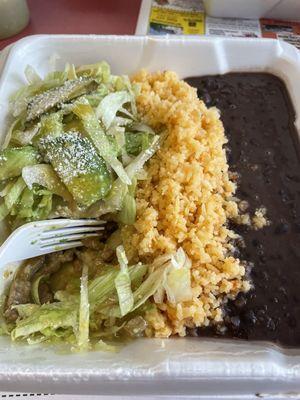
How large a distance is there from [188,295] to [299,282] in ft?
0.96

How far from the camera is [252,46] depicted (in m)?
1.68

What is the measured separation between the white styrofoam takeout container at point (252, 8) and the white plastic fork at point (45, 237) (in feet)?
4.48

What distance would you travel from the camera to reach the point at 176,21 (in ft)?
7.02

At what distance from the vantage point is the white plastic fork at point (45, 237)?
1.17 metres

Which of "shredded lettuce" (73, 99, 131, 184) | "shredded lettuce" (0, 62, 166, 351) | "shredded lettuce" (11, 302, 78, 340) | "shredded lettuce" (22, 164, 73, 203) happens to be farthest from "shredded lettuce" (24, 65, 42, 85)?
"shredded lettuce" (11, 302, 78, 340)

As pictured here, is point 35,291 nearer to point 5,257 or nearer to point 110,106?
point 5,257

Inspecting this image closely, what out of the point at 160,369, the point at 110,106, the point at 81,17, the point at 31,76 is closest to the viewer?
the point at 160,369

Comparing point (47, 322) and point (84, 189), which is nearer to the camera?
point (47, 322)

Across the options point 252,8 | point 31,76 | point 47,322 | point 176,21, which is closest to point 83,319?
point 47,322

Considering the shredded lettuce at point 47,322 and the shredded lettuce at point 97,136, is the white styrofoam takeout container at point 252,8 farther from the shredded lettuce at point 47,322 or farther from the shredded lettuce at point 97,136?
the shredded lettuce at point 47,322

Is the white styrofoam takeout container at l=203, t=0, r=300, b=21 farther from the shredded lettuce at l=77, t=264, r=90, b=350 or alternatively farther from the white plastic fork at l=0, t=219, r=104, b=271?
the shredded lettuce at l=77, t=264, r=90, b=350

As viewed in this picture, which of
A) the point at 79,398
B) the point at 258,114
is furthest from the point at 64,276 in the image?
the point at 258,114

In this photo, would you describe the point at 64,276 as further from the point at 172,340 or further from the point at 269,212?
the point at 269,212

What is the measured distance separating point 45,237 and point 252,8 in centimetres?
157
